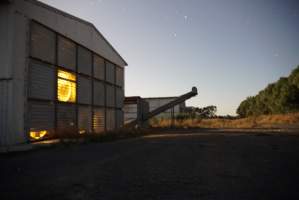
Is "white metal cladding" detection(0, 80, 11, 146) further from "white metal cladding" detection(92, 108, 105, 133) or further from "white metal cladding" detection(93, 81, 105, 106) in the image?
"white metal cladding" detection(93, 81, 105, 106)

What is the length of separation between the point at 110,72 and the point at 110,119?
3661 millimetres

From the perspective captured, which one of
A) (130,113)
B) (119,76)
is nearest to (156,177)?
(119,76)

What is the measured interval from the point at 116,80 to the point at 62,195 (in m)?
15.7

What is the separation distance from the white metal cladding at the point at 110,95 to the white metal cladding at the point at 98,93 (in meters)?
0.62

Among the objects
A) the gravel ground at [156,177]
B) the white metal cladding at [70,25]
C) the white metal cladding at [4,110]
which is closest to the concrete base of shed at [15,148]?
the white metal cladding at [4,110]

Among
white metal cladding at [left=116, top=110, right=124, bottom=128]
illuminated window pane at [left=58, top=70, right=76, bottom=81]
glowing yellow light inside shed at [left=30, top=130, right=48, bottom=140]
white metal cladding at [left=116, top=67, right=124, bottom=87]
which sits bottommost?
glowing yellow light inside shed at [left=30, top=130, right=48, bottom=140]

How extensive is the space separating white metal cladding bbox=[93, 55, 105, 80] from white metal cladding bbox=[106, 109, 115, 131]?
2.66 meters

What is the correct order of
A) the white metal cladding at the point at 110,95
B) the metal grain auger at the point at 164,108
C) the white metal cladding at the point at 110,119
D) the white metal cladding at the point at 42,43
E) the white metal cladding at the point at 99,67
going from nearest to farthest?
1. the white metal cladding at the point at 42,43
2. the white metal cladding at the point at 99,67
3. the white metal cladding at the point at 110,119
4. the white metal cladding at the point at 110,95
5. the metal grain auger at the point at 164,108

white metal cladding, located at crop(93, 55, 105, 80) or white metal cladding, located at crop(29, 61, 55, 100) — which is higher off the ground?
white metal cladding, located at crop(93, 55, 105, 80)

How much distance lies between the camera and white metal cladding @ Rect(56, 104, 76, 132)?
11.2 m

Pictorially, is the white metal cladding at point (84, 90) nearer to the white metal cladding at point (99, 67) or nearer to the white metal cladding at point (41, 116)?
the white metal cladding at point (99, 67)

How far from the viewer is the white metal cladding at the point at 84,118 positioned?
A: 1322 centimetres

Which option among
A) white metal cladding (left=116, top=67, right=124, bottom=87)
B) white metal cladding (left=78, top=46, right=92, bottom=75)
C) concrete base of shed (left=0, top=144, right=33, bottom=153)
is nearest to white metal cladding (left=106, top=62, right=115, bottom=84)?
white metal cladding (left=116, top=67, right=124, bottom=87)

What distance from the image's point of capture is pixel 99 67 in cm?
1589
